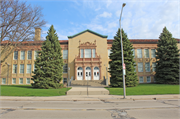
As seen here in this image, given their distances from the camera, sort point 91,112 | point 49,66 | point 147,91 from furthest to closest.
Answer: point 49,66 < point 147,91 < point 91,112

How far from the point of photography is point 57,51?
21.4 metres

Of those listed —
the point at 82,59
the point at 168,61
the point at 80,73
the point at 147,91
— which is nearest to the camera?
the point at 147,91

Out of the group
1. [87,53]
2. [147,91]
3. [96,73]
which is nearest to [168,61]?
[147,91]

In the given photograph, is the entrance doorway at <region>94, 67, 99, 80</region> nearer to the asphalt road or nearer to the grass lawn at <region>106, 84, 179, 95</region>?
the grass lawn at <region>106, 84, 179, 95</region>

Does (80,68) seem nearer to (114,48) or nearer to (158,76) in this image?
(114,48)

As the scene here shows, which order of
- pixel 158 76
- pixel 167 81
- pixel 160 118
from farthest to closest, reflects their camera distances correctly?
pixel 158 76 → pixel 167 81 → pixel 160 118

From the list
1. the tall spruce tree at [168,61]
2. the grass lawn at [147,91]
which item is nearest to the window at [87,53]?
the grass lawn at [147,91]

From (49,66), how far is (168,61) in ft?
77.7

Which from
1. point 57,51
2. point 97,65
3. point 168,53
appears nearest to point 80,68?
point 97,65

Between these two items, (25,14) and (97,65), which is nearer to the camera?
(25,14)

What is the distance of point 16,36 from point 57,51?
6891mm

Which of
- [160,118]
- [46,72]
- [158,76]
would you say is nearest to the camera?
[160,118]

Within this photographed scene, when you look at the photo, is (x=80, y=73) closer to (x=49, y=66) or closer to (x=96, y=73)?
(x=96, y=73)

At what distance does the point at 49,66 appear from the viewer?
19.8 metres
